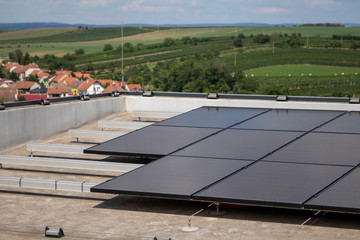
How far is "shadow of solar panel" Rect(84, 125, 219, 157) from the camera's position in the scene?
19.1 meters

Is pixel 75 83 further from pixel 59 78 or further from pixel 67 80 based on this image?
pixel 59 78

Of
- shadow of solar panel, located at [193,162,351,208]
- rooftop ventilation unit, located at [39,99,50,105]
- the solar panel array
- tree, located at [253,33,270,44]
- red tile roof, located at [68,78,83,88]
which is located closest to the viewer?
shadow of solar panel, located at [193,162,351,208]

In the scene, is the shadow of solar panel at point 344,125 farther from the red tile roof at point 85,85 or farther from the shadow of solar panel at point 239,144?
the red tile roof at point 85,85

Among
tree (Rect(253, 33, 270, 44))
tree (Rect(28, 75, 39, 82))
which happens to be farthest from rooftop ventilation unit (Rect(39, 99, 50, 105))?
tree (Rect(253, 33, 270, 44))

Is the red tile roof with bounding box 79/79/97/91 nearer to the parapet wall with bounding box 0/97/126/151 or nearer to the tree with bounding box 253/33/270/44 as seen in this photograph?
the tree with bounding box 253/33/270/44

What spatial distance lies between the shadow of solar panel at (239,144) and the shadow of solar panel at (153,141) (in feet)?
1.81

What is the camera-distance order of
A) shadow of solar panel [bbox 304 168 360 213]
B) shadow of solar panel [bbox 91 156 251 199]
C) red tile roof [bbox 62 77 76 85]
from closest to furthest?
shadow of solar panel [bbox 304 168 360 213] < shadow of solar panel [bbox 91 156 251 199] < red tile roof [bbox 62 77 76 85]

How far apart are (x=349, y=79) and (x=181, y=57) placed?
2539 inches

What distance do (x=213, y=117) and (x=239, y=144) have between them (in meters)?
5.73

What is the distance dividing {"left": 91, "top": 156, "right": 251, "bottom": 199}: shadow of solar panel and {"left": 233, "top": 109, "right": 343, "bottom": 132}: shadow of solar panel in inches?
222

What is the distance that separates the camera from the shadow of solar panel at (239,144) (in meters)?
18.1

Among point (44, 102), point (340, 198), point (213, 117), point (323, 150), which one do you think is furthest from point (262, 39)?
point (340, 198)

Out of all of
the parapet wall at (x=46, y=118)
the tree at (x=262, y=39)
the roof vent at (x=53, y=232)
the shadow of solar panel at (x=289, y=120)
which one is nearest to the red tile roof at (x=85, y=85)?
the tree at (x=262, y=39)

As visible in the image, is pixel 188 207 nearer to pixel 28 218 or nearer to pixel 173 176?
pixel 173 176
